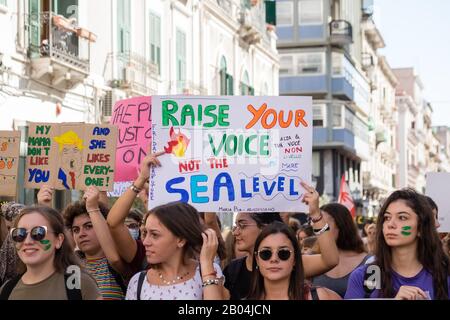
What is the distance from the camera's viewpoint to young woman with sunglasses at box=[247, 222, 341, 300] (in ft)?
16.3

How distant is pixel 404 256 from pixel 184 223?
1.21 m

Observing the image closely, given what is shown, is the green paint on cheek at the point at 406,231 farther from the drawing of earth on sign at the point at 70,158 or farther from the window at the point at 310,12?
the window at the point at 310,12

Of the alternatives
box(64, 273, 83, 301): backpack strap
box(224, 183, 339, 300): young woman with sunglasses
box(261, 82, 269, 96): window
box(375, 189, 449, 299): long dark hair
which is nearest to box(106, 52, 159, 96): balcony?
box(261, 82, 269, 96): window

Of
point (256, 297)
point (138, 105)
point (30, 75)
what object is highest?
point (30, 75)

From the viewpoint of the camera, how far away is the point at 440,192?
792cm

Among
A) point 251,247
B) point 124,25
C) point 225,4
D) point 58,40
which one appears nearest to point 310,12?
point 225,4

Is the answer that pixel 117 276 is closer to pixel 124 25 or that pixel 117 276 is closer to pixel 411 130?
pixel 124 25

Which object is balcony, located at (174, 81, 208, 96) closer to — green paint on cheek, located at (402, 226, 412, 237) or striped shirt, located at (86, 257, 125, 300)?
striped shirt, located at (86, 257, 125, 300)

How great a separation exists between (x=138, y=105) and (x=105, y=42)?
1277 cm

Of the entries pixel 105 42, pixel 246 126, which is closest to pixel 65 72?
pixel 105 42

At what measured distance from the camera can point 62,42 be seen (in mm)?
17953

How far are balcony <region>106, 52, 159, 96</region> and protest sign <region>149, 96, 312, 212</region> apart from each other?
46.8ft

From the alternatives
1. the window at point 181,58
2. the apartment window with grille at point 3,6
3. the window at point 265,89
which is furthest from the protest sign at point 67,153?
the window at point 265,89
